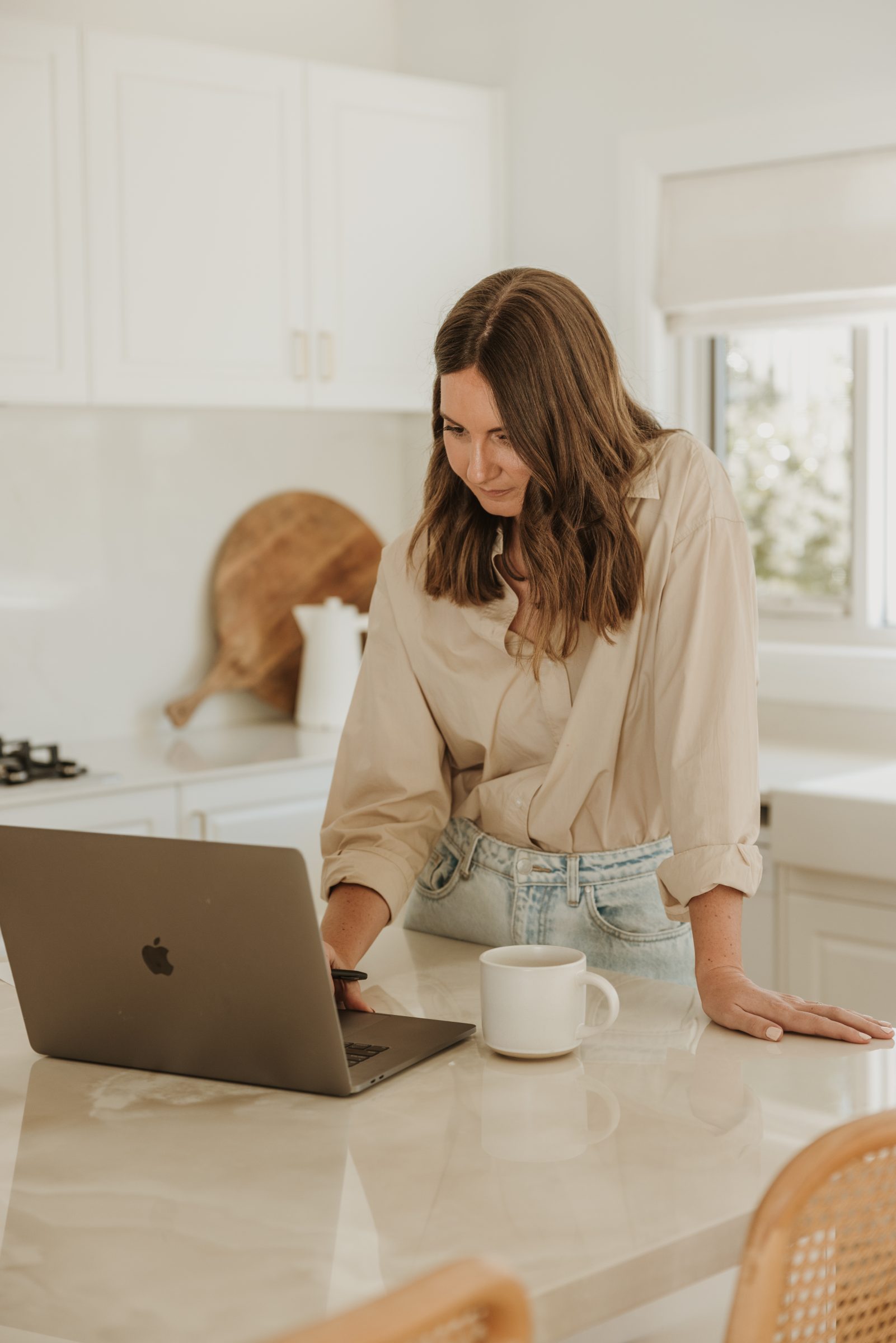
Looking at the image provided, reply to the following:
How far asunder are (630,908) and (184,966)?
540 mm

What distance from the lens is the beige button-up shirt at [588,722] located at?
54.1 inches

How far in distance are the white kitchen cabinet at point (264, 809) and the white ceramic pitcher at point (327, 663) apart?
294 millimetres

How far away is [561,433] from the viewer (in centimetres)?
141

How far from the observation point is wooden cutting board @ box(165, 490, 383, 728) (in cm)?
342

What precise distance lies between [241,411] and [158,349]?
495mm

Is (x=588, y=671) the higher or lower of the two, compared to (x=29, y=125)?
lower

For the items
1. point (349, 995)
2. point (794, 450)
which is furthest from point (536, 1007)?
point (794, 450)

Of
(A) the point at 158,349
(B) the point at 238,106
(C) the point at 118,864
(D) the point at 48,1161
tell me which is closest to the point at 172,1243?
(D) the point at 48,1161

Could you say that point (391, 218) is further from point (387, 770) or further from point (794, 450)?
point (387, 770)

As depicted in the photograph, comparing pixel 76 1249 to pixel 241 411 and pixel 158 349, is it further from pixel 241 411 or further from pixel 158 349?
pixel 241 411

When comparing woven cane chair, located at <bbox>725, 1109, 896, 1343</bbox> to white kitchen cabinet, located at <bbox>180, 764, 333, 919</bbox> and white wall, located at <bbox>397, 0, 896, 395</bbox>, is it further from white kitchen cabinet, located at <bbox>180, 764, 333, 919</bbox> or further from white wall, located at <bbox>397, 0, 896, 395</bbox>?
white wall, located at <bbox>397, 0, 896, 395</bbox>

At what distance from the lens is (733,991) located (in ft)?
4.05

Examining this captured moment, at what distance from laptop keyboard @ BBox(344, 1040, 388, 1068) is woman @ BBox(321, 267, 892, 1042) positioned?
0.37 ft

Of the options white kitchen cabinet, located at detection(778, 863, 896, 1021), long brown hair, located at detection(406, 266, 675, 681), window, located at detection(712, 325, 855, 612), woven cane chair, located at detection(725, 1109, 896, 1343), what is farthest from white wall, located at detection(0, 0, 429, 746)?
woven cane chair, located at detection(725, 1109, 896, 1343)
